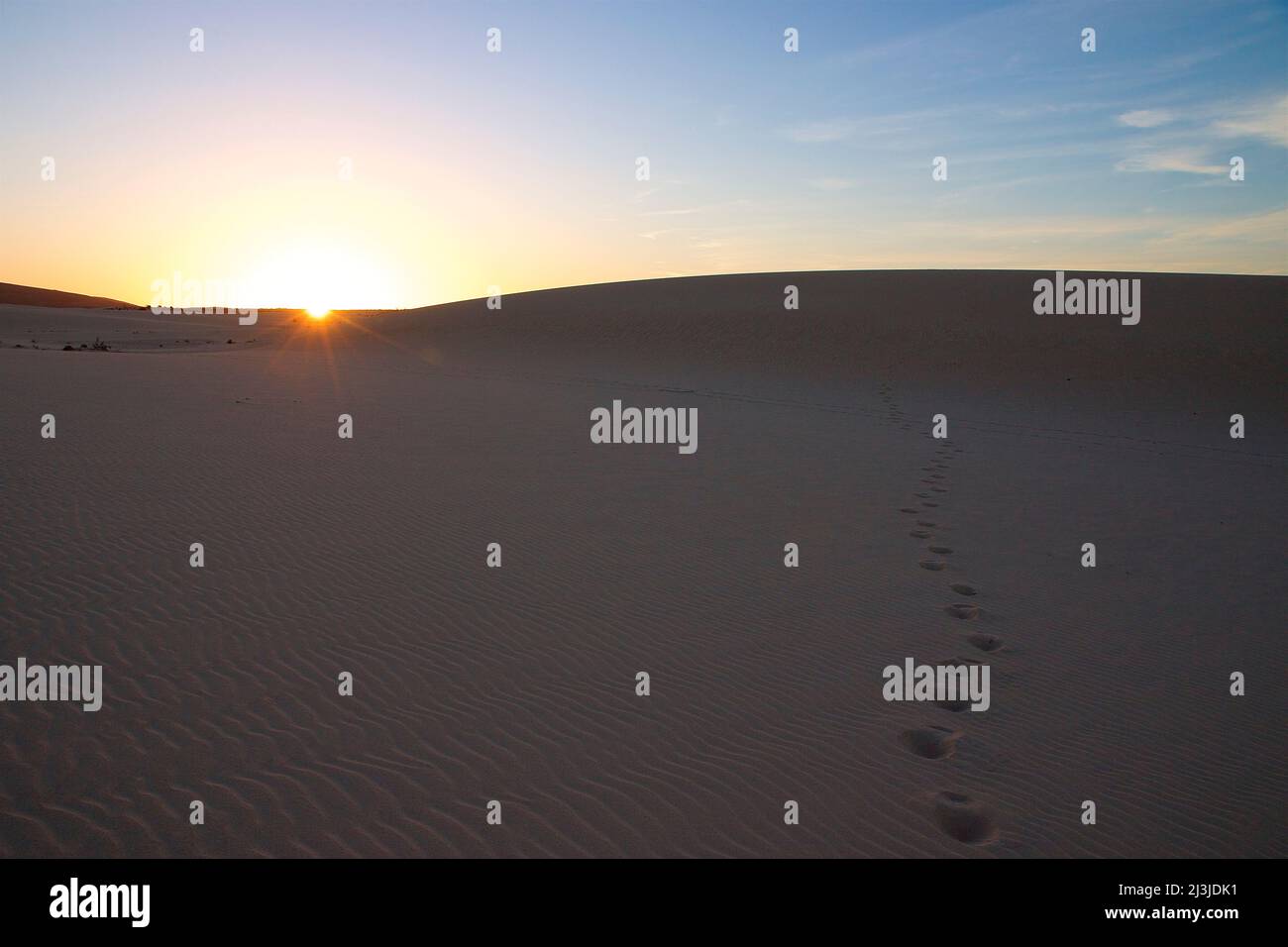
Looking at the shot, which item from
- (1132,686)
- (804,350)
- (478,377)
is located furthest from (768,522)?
(804,350)

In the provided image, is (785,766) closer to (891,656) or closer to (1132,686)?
(891,656)

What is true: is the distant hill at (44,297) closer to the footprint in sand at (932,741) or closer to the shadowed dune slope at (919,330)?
the shadowed dune slope at (919,330)

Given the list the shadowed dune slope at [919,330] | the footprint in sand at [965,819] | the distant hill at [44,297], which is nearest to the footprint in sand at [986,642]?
the footprint in sand at [965,819]

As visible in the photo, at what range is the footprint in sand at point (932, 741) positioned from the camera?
4.88 metres

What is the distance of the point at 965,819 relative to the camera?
13.8ft

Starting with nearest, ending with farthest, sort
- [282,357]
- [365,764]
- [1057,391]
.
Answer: [365,764] → [1057,391] → [282,357]

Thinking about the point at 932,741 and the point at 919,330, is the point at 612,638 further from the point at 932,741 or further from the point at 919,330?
the point at 919,330

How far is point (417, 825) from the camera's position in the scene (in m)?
3.94

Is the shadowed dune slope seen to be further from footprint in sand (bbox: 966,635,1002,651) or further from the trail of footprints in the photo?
footprint in sand (bbox: 966,635,1002,651)

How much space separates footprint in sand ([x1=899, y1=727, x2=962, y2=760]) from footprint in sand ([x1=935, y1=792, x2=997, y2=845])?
0.47 metres

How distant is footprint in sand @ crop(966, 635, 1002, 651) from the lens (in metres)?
6.44

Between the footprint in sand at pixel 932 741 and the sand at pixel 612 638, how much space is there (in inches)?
0.9

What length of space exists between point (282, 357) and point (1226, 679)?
3349cm

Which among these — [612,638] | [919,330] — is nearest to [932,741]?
[612,638]
